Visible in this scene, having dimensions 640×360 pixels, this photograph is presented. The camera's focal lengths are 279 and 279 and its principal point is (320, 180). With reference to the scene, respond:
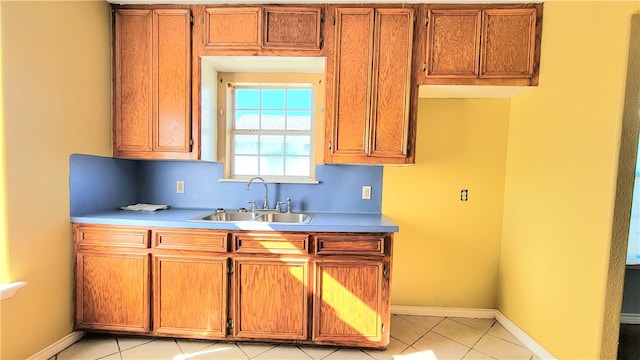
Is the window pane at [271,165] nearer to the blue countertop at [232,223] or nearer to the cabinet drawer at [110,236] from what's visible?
the blue countertop at [232,223]

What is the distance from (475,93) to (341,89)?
1084 mm

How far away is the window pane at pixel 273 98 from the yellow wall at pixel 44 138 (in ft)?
4.00

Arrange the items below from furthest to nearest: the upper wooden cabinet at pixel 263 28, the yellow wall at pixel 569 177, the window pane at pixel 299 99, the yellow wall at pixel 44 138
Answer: the window pane at pixel 299 99
the upper wooden cabinet at pixel 263 28
the yellow wall at pixel 44 138
the yellow wall at pixel 569 177

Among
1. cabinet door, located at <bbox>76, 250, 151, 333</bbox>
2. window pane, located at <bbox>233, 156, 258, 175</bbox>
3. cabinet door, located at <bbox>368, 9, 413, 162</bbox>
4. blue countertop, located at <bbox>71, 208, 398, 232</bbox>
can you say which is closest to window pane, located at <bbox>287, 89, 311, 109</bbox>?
window pane, located at <bbox>233, 156, 258, 175</bbox>

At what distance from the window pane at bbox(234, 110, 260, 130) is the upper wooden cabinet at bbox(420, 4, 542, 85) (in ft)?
4.77

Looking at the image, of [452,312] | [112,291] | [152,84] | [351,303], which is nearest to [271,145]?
[152,84]

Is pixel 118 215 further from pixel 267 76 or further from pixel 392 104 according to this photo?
pixel 392 104

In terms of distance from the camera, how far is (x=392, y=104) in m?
2.02

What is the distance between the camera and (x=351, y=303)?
186 centimetres

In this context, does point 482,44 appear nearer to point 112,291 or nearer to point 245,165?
point 245,165

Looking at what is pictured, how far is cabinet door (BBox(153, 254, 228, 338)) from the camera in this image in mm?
1886

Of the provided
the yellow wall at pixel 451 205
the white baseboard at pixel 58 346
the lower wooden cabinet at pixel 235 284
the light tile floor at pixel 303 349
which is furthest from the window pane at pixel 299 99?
the white baseboard at pixel 58 346

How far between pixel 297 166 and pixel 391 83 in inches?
42.4

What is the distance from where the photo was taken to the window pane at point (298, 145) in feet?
8.39
